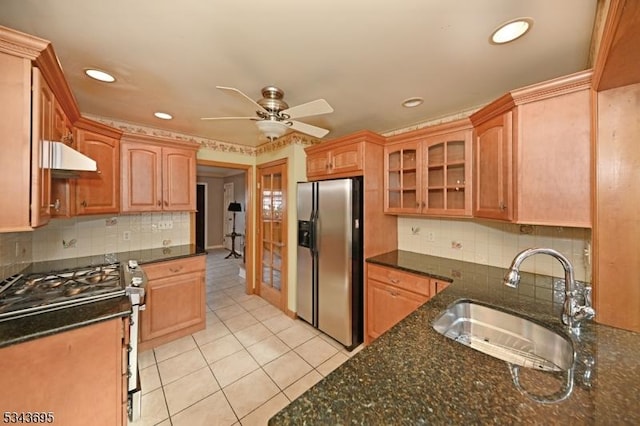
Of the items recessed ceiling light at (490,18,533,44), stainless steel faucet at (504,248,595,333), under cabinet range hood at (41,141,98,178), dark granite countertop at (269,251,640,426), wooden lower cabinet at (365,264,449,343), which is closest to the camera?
dark granite countertop at (269,251,640,426)

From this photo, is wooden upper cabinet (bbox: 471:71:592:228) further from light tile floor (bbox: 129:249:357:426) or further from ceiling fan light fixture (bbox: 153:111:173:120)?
ceiling fan light fixture (bbox: 153:111:173:120)

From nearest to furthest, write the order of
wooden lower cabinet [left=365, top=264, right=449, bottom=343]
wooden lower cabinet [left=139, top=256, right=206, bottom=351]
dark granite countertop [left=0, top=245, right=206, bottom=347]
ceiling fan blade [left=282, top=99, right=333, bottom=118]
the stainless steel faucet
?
the stainless steel faucet → dark granite countertop [left=0, top=245, right=206, bottom=347] → ceiling fan blade [left=282, top=99, right=333, bottom=118] → wooden lower cabinet [left=365, top=264, right=449, bottom=343] → wooden lower cabinet [left=139, top=256, right=206, bottom=351]

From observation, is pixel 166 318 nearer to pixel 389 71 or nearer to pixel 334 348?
pixel 334 348

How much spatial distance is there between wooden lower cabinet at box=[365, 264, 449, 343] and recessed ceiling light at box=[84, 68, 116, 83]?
258 cm

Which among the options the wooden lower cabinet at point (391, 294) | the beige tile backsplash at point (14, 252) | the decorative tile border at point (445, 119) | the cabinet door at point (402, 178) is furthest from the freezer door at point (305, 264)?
the beige tile backsplash at point (14, 252)

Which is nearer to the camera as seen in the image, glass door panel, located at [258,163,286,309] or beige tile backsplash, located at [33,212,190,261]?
beige tile backsplash, located at [33,212,190,261]

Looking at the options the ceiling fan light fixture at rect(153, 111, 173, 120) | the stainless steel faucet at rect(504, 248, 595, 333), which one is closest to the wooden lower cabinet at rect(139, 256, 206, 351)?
the ceiling fan light fixture at rect(153, 111, 173, 120)

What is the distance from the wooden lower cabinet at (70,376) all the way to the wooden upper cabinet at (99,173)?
1331 millimetres

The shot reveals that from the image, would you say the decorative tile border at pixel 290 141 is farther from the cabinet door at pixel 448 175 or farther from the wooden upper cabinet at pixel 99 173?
the wooden upper cabinet at pixel 99 173

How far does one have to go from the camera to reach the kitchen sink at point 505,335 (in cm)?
106

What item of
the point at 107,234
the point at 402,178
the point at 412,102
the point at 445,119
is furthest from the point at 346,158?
the point at 107,234

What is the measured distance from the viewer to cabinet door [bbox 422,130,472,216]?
2.04 meters

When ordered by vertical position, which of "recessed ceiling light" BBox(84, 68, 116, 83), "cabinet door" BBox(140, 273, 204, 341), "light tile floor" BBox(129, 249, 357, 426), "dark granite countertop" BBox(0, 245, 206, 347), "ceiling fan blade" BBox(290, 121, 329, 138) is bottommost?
"light tile floor" BBox(129, 249, 357, 426)

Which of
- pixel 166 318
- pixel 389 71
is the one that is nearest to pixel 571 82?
pixel 389 71
